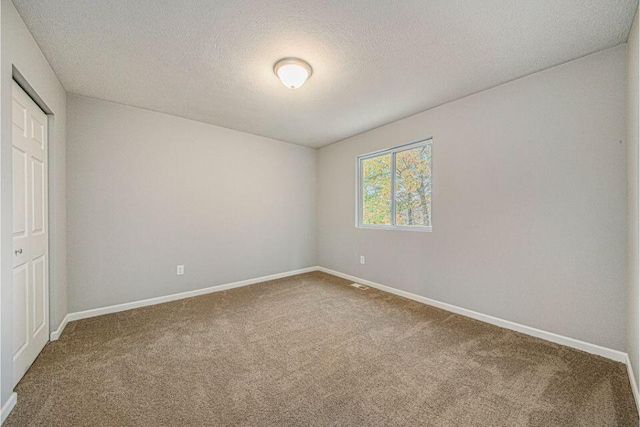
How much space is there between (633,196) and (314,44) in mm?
2522

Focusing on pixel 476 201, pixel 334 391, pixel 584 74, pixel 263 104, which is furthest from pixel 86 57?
pixel 584 74

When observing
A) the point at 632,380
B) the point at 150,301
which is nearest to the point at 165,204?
the point at 150,301

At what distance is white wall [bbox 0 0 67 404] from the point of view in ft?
4.86

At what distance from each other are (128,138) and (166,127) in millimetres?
457

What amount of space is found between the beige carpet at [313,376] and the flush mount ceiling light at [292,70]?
7.72ft

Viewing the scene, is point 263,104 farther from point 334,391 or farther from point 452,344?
point 452,344

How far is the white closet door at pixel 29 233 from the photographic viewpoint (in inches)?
70.6

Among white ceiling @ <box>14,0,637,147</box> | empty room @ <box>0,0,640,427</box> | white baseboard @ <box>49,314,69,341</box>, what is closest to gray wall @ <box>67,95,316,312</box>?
empty room @ <box>0,0,640,427</box>

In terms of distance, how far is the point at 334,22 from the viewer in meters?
1.77

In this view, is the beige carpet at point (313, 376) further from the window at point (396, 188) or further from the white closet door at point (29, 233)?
the window at point (396, 188)

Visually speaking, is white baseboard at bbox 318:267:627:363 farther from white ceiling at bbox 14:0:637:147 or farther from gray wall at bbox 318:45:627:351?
white ceiling at bbox 14:0:637:147

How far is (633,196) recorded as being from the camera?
177cm

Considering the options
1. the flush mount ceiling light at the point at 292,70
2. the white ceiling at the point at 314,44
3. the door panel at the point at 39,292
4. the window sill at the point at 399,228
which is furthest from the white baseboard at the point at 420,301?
the flush mount ceiling light at the point at 292,70

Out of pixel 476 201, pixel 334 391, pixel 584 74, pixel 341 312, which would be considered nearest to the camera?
pixel 334 391
